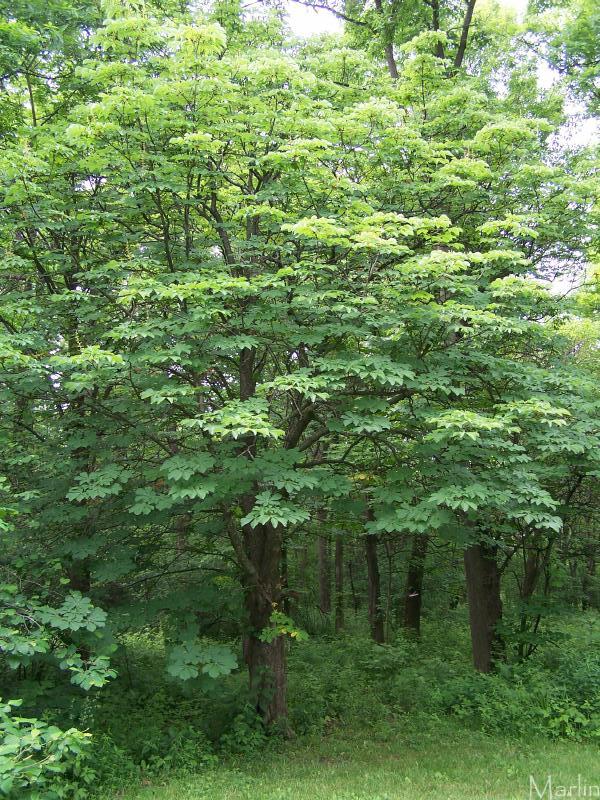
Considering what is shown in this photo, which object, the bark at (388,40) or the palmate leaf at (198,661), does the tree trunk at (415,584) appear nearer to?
the palmate leaf at (198,661)

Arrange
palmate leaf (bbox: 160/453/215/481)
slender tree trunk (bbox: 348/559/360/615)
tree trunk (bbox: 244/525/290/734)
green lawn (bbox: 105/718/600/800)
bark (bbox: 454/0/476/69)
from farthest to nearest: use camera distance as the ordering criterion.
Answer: slender tree trunk (bbox: 348/559/360/615)
bark (bbox: 454/0/476/69)
tree trunk (bbox: 244/525/290/734)
green lawn (bbox: 105/718/600/800)
palmate leaf (bbox: 160/453/215/481)

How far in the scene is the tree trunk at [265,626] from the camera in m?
8.18

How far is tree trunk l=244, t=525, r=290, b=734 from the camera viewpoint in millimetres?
8180

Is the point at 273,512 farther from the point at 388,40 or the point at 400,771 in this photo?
the point at 388,40

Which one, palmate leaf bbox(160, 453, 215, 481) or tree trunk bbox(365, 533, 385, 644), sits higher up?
palmate leaf bbox(160, 453, 215, 481)

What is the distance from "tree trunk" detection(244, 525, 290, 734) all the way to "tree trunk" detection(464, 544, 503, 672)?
3.98m

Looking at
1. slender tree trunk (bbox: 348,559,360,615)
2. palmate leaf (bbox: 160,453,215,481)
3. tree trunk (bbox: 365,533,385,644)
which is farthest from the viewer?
slender tree trunk (bbox: 348,559,360,615)

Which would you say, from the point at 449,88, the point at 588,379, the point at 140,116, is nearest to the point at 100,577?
the point at 140,116

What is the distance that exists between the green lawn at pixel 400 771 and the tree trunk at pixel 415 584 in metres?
6.06

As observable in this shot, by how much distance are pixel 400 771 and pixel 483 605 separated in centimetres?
458

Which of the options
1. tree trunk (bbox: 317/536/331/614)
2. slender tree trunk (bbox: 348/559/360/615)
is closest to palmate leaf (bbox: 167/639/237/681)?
tree trunk (bbox: 317/536/331/614)

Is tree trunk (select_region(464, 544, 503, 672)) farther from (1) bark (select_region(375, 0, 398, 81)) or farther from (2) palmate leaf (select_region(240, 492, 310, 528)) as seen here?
(1) bark (select_region(375, 0, 398, 81))

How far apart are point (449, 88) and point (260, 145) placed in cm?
355

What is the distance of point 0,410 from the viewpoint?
24.2 feet
